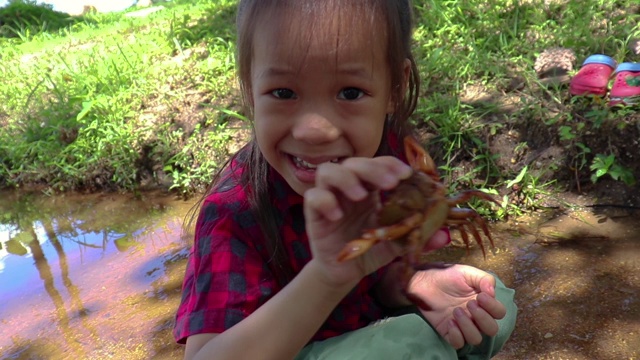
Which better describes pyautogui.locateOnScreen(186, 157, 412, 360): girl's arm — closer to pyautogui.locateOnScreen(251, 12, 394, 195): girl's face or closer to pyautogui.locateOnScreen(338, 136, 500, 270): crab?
pyautogui.locateOnScreen(338, 136, 500, 270): crab

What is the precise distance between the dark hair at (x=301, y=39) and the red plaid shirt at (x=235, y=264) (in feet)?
0.09

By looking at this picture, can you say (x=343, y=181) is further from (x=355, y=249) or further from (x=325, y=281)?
(x=325, y=281)

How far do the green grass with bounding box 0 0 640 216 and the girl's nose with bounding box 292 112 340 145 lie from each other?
1902 millimetres

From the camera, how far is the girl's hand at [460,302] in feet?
5.23

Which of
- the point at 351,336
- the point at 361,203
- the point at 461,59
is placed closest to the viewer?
the point at 361,203

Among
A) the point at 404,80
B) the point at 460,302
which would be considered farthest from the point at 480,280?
the point at 404,80

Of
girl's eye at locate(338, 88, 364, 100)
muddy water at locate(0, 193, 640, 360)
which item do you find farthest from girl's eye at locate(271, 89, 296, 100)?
muddy water at locate(0, 193, 640, 360)

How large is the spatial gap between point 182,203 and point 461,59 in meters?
2.23

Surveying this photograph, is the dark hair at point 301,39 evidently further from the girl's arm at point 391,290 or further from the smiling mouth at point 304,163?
the girl's arm at point 391,290

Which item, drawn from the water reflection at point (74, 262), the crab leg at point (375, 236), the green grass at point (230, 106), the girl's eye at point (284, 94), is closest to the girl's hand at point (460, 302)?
the crab leg at point (375, 236)

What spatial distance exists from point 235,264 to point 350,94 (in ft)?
1.78

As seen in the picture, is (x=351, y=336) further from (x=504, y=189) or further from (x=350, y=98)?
(x=504, y=189)

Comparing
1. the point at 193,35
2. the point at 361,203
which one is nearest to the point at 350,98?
the point at 361,203

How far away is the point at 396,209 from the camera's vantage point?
47.8 inches
